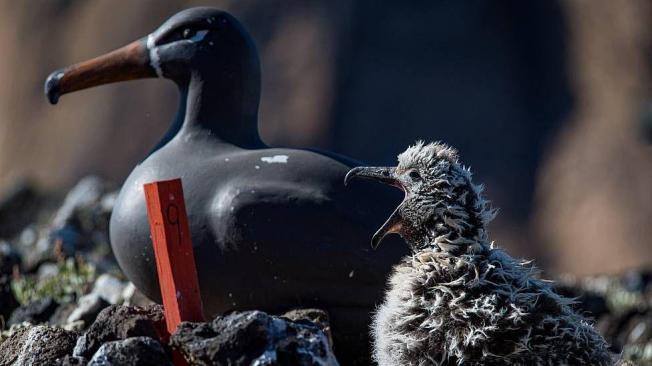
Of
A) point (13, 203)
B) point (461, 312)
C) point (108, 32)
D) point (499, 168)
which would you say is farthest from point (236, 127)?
point (108, 32)

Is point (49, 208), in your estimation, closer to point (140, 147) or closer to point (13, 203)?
point (13, 203)

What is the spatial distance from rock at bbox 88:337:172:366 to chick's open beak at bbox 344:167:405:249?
0.87 m

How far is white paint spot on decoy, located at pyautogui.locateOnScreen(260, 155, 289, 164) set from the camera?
5.52m

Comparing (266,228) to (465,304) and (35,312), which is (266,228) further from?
(35,312)

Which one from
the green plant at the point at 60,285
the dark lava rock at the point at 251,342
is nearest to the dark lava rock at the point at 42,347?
the dark lava rock at the point at 251,342

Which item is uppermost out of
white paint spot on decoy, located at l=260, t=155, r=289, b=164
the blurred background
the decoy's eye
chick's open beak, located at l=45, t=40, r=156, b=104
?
the decoy's eye

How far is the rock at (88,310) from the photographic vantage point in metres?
5.99

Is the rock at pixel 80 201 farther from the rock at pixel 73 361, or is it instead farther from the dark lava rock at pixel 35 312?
the rock at pixel 73 361

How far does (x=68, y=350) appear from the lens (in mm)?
4230

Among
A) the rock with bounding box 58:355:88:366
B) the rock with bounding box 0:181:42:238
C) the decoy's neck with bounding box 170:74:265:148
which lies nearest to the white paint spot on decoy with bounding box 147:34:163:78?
the decoy's neck with bounding box 170:74:265:148

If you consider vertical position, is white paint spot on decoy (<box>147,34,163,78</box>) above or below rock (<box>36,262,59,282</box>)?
above

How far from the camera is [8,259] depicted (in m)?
8.01

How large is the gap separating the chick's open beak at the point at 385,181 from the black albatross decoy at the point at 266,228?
95 centimetres

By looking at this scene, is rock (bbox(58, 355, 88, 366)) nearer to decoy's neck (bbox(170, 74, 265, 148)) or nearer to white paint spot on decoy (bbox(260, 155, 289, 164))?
white paint spot on decoy (bbox(260, 155, 289, 164))
